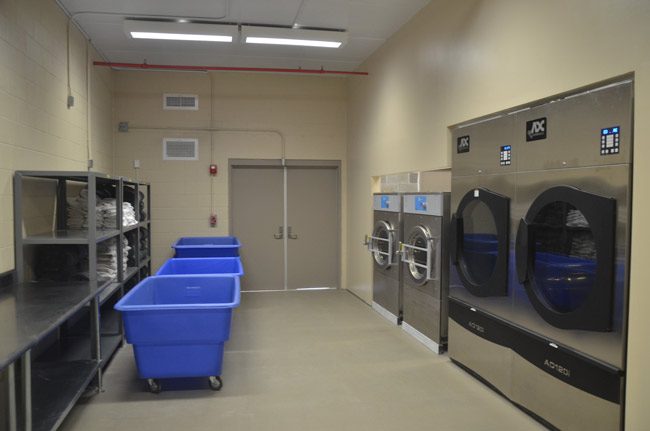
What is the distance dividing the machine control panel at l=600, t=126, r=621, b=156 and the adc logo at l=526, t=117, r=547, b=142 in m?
0.45

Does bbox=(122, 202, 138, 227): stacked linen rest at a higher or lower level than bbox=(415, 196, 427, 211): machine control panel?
lower

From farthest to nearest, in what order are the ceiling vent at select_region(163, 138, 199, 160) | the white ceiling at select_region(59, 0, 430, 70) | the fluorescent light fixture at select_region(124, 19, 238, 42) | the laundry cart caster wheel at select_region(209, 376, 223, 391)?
the ceiling vent at select_region(163, 138, 199, 160)
the fluorescent light fixture at select_region(124, 19, 238, 42)
the white ceiling at select_region(59, 0, 430, 70)
the laundry cart caster wheel at select_region(209, 376, 223, 391)

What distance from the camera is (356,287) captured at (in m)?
6.76

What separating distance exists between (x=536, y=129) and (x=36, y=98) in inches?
147

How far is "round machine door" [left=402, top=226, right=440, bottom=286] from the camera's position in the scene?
4.11 m

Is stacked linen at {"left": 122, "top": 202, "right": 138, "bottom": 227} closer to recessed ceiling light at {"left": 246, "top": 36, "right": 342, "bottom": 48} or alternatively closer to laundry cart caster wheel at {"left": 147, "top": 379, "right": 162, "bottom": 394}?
laundry cart caster wheel at {"left": 147, "top": 379, "right": 162, "bottom": 394}

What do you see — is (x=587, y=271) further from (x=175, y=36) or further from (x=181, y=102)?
(x=181, y=102)

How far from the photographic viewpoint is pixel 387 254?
5184 mm

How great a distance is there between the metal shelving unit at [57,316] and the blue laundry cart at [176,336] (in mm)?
285

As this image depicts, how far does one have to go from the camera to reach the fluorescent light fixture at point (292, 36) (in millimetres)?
4836

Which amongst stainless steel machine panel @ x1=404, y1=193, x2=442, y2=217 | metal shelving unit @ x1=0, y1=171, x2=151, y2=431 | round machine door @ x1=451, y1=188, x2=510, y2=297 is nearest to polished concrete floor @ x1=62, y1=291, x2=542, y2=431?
metal shelving unit @ x1=0, y1=171, x2=151, y2=431

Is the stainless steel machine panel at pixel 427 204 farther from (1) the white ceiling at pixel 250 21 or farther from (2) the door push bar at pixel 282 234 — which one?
(2) the door push bar at pixel 282 234

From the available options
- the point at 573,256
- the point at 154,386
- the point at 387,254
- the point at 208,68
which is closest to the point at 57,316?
the point at 154,386

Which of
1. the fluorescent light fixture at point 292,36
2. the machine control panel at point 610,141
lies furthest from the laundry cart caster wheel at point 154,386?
the fluorescent light fixture at point 292,36
